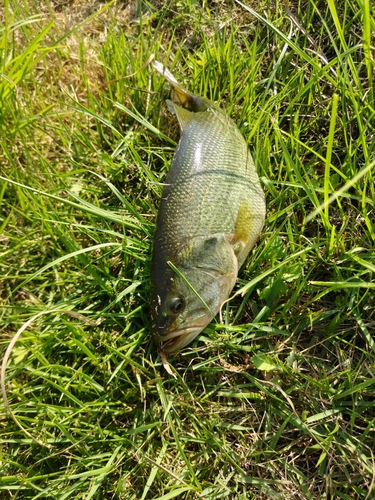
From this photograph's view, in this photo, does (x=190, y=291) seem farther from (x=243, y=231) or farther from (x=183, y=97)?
(x=183, y=97)

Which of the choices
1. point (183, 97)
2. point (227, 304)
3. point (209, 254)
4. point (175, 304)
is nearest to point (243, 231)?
point (209, 254)

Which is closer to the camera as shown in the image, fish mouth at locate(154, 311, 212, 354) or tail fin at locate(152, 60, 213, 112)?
fish mouth at locate(154, 311, 212, 354)

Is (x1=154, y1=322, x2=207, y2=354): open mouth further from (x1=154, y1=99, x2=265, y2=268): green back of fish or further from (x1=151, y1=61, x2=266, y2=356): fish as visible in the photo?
(x1=154, y1=99, x2=265, y2=268): green back of fish

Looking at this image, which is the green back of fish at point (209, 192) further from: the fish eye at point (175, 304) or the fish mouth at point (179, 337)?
the fish mouth at point (179, 337)

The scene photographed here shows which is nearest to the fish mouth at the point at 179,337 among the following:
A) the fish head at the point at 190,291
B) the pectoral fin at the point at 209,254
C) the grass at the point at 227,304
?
the fish head at the point at 190,291

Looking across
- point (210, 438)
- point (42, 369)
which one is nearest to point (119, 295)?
point (42, 369)

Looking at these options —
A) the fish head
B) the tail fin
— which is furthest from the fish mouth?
the tail fin
